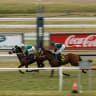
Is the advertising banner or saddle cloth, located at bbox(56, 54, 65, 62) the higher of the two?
saddle cloth, located at bbox(56, 54, 65, 62)

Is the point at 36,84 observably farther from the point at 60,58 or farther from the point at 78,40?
the point at 78,40

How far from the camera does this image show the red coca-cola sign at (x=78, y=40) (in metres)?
16.4

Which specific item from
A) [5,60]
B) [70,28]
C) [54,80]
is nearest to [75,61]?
[54,80]

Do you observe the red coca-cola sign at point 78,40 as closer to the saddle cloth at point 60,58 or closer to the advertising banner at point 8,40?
the advertising banner at point 8,40

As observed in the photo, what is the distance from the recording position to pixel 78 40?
1648 cm

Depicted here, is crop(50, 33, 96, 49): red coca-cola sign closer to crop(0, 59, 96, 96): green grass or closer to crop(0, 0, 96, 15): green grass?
crop(0, 59, 96, 96): green grass

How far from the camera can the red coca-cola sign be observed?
16.4 metres

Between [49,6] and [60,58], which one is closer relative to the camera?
[60,58]

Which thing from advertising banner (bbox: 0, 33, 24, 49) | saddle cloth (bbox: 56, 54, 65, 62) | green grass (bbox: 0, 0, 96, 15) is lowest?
green grass (bbox: 0, 0, 96, 15)

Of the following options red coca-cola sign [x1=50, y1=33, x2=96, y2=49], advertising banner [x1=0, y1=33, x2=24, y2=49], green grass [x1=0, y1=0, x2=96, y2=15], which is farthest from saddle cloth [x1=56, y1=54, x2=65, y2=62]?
green grass [x1=0, y1=0, x2=96, y2=15]

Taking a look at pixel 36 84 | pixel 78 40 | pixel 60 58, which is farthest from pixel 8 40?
→ pixel 36 84

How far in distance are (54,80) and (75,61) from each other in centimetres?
166

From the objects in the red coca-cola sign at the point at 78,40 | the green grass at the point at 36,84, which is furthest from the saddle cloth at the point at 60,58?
the red coca-cola sign at the point at 78,40

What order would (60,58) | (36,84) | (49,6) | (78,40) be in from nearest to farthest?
(36,84) → (60,58) → (78,40) → (49,6)
